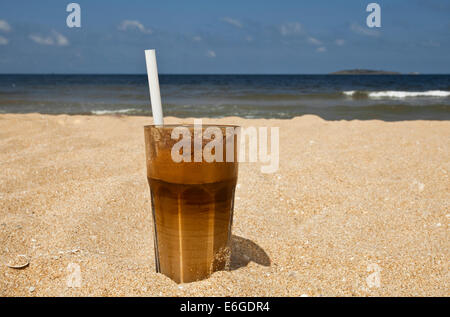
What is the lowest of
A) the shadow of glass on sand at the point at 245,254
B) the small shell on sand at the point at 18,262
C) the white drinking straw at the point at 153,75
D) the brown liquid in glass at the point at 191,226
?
the shadow of glass on sand at the point at 245,254

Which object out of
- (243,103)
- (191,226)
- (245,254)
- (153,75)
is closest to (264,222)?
(245,254)

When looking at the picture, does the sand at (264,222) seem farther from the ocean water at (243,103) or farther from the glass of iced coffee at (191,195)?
the ocean water at (243,103)

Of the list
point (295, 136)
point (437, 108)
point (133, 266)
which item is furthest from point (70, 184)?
point (437, 108)

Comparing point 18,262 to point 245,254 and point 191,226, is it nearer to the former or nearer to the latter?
point 191,226

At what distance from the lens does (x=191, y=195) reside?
1.20m

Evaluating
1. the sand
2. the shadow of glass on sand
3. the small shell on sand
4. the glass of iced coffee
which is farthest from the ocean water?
the glass of iced coffee

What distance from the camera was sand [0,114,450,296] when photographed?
55.2 inches

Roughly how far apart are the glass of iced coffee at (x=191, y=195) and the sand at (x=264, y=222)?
9 centimetres

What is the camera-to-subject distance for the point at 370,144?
3.61 metres

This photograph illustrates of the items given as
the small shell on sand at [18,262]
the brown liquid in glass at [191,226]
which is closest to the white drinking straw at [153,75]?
the brown liquid in glass at [191,226]

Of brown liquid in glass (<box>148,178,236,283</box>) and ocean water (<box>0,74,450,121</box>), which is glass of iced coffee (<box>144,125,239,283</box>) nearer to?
brown liquid in glass (<box>148,178,236,283</box>)

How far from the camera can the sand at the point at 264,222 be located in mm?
1402

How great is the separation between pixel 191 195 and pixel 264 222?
0.93 metres

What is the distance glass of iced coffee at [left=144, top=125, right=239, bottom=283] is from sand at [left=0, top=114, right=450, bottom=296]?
0.30ft
